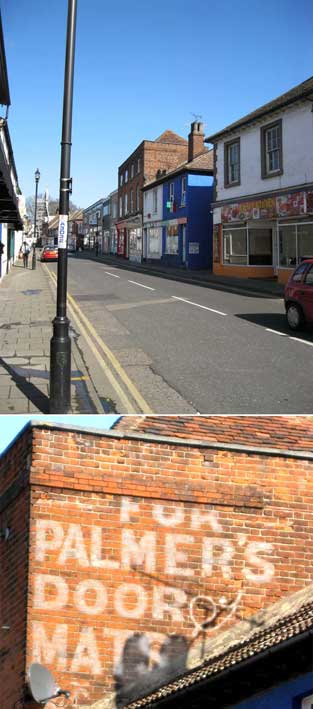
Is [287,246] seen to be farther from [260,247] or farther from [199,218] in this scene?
[199,218]

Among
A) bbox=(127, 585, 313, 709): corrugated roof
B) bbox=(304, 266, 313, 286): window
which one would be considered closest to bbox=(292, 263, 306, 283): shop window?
bbox=(304, 266, 313, 286): window

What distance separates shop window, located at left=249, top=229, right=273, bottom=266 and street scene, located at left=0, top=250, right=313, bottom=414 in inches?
324

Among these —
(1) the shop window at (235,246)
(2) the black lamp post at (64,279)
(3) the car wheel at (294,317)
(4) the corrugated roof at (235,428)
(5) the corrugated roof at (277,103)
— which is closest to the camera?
(2) the black lamp post at (64,279)

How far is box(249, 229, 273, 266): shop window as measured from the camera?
85.3ft

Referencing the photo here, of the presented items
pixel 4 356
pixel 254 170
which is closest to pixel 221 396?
pixel 4 356

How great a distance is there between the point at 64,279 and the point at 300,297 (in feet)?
19.9

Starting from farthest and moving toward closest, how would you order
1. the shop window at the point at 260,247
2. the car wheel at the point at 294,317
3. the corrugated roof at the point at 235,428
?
the shop window at the point at 260,247 → the car wheel at the point at 294,317 → the corrugated roof at the point at 235,428

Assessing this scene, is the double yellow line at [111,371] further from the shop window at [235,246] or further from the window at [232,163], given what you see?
the window at [232,163]

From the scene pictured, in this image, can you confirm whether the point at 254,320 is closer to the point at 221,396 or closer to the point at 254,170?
the point at 221,396

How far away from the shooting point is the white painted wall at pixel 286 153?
2169 cm

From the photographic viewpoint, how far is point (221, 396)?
812cm

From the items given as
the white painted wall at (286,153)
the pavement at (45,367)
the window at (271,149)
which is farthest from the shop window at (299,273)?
the window at (271,149)

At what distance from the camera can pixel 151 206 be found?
4603 centimetres

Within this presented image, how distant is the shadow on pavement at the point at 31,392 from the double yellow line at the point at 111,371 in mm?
991
